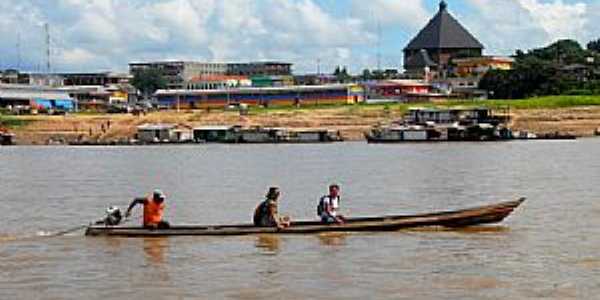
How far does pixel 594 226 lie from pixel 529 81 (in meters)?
93.1

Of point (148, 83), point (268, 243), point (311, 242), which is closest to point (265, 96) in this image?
point (148, 83)

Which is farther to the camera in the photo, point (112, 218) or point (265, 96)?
point (265, 96)

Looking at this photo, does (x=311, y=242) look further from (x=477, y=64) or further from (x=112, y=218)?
(x=477, y=64)

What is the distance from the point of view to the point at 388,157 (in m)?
72.9

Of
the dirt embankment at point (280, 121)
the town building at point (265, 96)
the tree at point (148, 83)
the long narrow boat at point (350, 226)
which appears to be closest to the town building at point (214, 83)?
the tree at point (148, 83)

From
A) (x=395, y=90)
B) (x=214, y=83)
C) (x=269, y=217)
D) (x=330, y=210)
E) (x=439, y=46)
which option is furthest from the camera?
(x=214, y=83)

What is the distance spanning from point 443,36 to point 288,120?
54802 mm

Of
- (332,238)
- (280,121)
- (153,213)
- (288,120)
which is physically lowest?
(332,238)

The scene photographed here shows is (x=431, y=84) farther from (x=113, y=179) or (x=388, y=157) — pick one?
(x=113, y=179)

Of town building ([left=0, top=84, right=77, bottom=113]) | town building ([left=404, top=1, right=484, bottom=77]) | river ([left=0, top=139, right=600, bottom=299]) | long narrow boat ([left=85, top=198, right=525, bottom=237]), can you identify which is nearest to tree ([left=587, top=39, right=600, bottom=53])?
town building ([left=404, top=1, right=484, bottom=77])

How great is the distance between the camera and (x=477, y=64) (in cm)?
15100

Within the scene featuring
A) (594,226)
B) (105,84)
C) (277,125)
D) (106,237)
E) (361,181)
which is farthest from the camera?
(105,84)

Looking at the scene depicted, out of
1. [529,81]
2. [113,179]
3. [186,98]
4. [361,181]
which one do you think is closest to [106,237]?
[361,181]

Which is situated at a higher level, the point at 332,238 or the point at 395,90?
the point at 395,90
